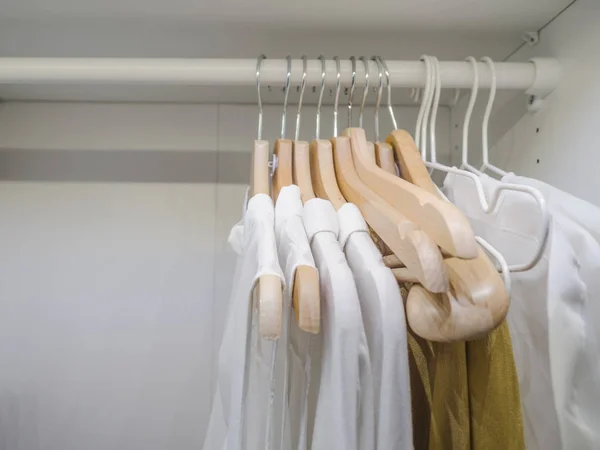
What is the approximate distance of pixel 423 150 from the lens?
0.56 m

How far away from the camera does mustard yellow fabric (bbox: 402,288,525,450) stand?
355 mm

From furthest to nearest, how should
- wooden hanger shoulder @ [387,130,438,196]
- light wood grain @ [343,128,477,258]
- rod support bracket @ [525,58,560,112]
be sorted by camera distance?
rod support bracket @ [525,58,560,112] → wooden hanger shoulder @ [387,130,438,196] → light wood grain @ [343,128,477,258]

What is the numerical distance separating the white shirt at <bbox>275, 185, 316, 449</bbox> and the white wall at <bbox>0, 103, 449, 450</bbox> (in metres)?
0.43

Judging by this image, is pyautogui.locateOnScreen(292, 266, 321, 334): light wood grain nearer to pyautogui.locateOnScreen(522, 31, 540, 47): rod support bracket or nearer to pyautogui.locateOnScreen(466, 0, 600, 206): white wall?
pyautogui.locateOnScreen(466, 0, 600, 206): white wall

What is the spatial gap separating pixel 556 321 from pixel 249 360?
0.26 metres

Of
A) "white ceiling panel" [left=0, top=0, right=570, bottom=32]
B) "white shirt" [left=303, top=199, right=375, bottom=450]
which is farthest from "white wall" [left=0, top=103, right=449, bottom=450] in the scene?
"white shirt" [left=303, top=199, right=375, bottom=450]

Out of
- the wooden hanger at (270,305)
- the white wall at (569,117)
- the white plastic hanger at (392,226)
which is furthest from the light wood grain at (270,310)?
the white wall at (569,117)

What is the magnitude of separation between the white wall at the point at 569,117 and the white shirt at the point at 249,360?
15.9 inches

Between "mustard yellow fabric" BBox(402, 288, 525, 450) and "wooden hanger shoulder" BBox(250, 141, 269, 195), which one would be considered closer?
"mustard yellow fabric" BBox(402, 288, 525, 450)

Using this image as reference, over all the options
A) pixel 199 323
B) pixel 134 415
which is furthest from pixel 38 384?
pixel 199 323

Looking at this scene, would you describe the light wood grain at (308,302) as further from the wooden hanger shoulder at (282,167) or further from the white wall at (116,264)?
the white wall at (116,264)

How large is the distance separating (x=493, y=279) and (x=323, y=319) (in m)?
0.13

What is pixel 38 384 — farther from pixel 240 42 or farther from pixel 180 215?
pixel 240 42

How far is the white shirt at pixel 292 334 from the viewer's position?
36cm
